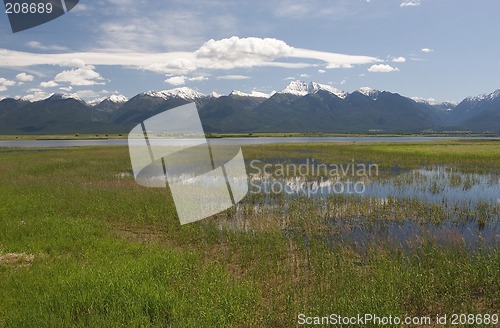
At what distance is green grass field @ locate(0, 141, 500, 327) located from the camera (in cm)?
930

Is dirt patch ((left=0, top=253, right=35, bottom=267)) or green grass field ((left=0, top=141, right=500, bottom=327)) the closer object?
green grass field ((left=0, top=141, right=500, bottom=327))

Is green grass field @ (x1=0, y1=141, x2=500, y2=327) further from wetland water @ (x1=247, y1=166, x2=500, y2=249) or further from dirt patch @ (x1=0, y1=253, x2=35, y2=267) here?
wetland water @ (x1=247, y1=166, x2=500, y2=249)

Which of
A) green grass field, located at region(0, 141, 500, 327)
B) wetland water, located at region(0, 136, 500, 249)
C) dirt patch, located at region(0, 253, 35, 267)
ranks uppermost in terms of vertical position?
dirt patch, located at region(0, 253, 35, 267)

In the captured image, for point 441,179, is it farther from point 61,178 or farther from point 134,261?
point 61,178

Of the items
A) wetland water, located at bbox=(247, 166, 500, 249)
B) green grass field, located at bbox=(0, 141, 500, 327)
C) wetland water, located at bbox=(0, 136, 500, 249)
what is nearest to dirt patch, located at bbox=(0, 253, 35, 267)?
green grass field, located at bbox=(0, 141, 500, 327)

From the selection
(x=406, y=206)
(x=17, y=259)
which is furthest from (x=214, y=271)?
(x=406, y=206)

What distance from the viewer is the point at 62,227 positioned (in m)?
17.0

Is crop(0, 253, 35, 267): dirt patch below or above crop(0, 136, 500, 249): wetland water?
above

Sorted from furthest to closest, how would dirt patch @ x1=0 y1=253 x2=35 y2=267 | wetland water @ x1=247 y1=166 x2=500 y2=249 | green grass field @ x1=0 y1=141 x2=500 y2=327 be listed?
wetland water @ x1=247 y1=166 x2=500 y2=249
dirt patch @ x1=0 y1=253 x2=35 y2=267
green grass field @ x1=0 y1=141 x2=500 y2=327

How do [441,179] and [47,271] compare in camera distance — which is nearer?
[47,271]

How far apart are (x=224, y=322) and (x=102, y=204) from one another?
16.3 metres

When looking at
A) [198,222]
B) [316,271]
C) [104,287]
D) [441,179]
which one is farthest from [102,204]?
[441,179]

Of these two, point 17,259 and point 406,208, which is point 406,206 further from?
point 17,259

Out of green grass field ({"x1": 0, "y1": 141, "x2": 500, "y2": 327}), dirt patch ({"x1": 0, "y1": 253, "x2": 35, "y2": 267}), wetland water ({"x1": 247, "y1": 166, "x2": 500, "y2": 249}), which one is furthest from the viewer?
wetland water ({"x1": 247, "y1": 166, "x2": 500, "y2": 249})
